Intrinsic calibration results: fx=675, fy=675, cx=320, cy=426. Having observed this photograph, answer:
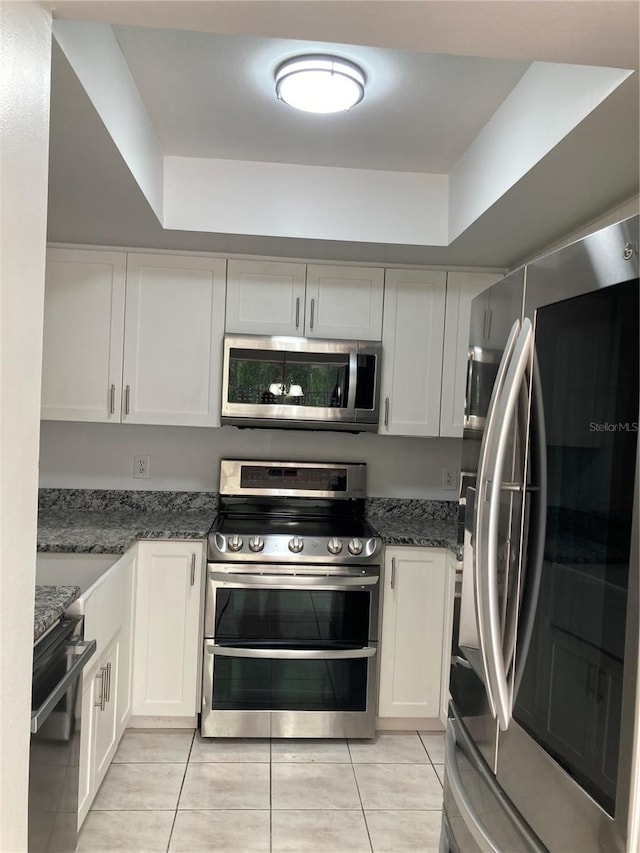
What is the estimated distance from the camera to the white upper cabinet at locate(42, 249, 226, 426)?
125 inches

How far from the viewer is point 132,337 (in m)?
3.20

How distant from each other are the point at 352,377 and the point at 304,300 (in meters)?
0.44

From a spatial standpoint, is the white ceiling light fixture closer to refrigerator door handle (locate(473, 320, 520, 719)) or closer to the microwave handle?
refrigerator door handle (locate(473, 320, 520, 719))

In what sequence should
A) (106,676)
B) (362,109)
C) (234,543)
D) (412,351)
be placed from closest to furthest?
(362,109) < (106,676) < (234,543) < (412,351)

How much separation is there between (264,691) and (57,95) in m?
2.42

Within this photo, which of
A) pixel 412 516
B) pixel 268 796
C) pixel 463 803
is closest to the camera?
pixel 463 803

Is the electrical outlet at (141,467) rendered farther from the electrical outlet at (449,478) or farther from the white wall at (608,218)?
the white wall at (608,218)

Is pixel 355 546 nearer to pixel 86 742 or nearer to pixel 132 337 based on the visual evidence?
pixel 86 742

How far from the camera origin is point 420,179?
114 inches

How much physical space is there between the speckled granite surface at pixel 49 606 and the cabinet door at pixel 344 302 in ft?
5.72

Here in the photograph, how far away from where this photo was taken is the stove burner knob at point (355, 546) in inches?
118

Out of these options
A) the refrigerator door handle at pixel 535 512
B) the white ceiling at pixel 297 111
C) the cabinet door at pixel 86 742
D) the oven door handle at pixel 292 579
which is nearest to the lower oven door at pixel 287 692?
the oven door handle at pixel 292 579

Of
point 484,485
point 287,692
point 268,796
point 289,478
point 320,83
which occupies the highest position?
point 320,83

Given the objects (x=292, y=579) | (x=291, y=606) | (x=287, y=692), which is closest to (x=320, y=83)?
(x=292, y=579)
